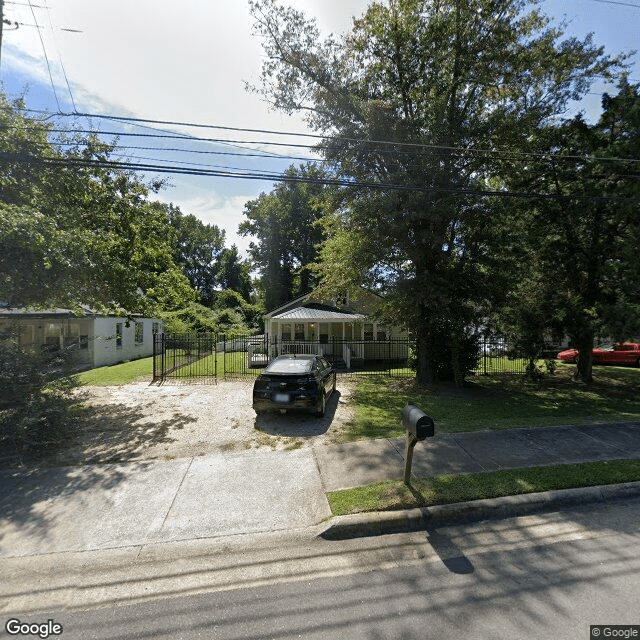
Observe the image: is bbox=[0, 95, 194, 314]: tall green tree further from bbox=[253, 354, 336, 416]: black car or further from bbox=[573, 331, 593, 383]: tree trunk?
bbox=[573, 331, 593, 383]: tree trunk

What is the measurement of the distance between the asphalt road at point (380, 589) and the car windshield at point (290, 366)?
4.65 m

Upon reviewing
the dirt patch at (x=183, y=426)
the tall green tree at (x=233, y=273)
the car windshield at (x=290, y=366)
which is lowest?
the dirt patch at (x=183, y=426)

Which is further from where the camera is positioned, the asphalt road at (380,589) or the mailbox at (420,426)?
the mailbox at (420,426)

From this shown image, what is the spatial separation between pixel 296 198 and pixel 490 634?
44.0 meters

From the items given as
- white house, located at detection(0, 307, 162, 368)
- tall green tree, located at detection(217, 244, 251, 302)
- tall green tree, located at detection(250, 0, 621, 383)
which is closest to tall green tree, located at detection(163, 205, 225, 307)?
tall green tree, located at detection(217, 244, 251, 302)

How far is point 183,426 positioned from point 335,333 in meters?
15.4

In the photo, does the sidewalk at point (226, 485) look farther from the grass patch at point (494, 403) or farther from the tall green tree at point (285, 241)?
the tall green tree at point (285, 241)

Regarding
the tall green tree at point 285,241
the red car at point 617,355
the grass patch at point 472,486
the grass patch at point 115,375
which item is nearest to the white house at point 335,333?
the grass patch at point 115,375

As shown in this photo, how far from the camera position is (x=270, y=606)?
9.94ft

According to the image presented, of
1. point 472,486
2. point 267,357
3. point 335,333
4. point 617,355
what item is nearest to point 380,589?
point 472,486

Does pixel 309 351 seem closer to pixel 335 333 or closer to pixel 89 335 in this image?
pixel 335 333

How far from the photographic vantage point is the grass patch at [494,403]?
777 cm

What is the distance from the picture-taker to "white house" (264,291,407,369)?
19141 mm

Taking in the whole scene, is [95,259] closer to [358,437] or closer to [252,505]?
[252,505]
